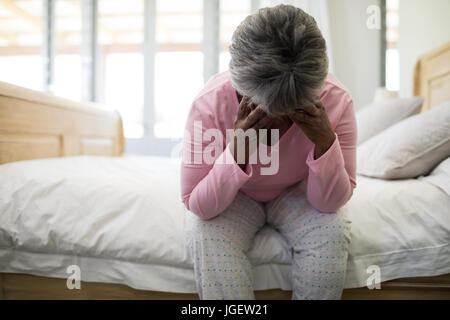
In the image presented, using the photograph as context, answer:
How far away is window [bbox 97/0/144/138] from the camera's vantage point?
2.77m

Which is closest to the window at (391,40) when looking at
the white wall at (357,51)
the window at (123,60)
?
the white wall at (357,51)

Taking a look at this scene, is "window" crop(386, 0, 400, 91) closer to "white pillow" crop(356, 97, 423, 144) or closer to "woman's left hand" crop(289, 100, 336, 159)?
"white pillow" crop(356, 97, 423, 144)

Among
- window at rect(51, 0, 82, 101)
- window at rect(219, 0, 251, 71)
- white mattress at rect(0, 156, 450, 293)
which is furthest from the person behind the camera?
window at rect(51, 0, 82, 101)

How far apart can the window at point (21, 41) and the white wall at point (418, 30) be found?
2809mm

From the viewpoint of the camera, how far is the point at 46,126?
1.19 meters

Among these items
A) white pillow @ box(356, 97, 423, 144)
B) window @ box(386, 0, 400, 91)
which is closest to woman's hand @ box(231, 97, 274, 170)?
white pillow @ box(356, 97, 423, 144)

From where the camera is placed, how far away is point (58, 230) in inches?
28.8

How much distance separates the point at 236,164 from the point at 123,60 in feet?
8.53

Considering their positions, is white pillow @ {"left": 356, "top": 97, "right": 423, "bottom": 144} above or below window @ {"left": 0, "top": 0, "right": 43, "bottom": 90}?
below

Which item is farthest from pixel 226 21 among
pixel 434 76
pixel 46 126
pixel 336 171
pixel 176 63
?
pixel 336 171

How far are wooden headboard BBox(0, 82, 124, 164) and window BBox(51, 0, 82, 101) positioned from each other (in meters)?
1.27

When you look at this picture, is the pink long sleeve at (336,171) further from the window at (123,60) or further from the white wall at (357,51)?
the window at (123,60)

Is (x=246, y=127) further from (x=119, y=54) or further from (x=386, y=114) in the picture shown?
(x=119, y=54)
